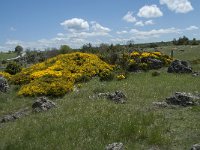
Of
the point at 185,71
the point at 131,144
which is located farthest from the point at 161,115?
the point at 185,71

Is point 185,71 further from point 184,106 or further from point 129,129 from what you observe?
point 129,129

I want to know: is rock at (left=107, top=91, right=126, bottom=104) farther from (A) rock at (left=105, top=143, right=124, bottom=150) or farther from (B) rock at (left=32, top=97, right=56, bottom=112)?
(A) rock at (left=105, top=143, right=124, bottom=150)

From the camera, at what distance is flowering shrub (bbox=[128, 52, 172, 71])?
3134cm

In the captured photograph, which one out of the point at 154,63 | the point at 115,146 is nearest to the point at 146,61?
the point at 154,63

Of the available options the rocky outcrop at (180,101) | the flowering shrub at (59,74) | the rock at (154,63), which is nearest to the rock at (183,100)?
the rocky outcrop at (180,101)

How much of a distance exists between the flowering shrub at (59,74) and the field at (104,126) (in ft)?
7.54

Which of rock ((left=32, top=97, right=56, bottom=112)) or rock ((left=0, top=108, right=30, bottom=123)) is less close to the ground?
rock ((left=32, top=97, right=56, bottom=112))

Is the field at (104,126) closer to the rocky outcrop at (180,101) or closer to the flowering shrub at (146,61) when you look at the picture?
the rocky outcrop at (180,101)

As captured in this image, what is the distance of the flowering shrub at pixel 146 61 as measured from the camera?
103ft

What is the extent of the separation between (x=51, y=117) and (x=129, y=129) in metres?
4.21

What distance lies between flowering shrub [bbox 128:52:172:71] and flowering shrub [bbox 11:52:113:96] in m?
1.99

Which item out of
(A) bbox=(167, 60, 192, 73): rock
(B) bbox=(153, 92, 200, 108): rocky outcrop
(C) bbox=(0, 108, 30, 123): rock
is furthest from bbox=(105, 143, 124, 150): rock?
(A) bbox=(167, 60, 192, 73): rock

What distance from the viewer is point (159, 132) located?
1213 centimetres

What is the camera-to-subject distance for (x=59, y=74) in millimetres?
26641
